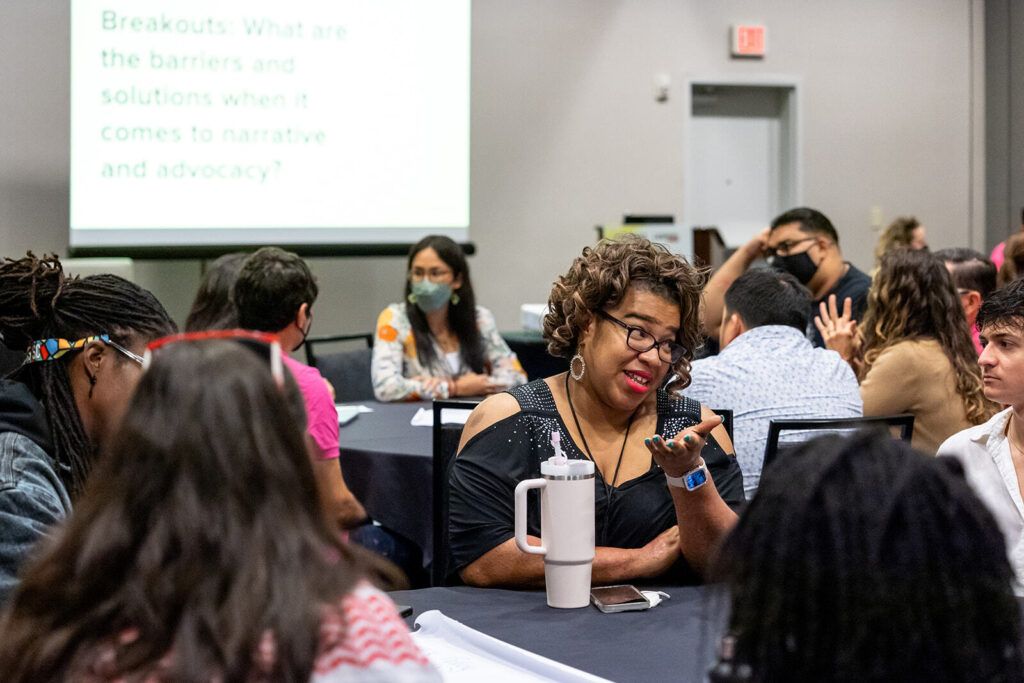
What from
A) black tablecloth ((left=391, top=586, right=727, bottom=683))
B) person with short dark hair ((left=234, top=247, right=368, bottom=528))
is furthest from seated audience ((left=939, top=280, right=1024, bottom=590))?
person with short dark hair ((left=234, top=247, right=368, bottom=528))

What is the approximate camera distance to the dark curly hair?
10.1 feet

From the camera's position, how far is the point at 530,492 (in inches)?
76.0

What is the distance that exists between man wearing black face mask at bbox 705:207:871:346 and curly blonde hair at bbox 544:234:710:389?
2.50m

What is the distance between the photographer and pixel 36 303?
168 centimetres

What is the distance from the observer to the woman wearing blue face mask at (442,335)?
4.31 metres

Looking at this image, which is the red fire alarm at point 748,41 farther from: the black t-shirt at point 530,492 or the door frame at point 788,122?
the black t-shirt at point 530,492

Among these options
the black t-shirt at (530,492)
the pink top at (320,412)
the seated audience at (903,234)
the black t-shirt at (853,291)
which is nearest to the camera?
the black t-shirt at (530,492)

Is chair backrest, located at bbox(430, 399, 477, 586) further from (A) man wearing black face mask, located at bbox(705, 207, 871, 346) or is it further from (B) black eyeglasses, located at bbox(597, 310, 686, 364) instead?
(A) man wearing black face mask, located at bbox(705, 207, 871, 346)

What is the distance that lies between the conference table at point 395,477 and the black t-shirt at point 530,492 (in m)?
1.04

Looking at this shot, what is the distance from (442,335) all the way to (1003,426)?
2.84 m

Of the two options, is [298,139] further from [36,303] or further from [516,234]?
[36,303]

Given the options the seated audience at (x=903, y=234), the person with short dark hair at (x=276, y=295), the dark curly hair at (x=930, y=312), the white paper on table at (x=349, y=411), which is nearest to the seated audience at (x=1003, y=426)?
the dark curly hair at (x=930, y=312)

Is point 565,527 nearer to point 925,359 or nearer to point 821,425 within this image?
point 821,425

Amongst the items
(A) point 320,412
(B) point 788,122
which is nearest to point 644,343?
(A) point 320,412
